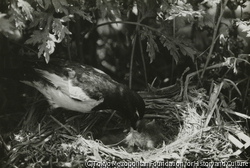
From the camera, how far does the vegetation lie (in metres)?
2.68

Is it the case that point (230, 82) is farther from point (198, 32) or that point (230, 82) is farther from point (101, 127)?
point (101, 127)

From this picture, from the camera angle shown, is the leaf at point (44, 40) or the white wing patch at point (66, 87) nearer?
the leaf at point (44, 40)

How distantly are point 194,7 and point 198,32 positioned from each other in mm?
464

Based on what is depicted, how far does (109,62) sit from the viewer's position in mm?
3562

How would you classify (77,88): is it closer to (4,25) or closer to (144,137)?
(144,137)

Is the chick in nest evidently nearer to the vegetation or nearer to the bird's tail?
the vegetation

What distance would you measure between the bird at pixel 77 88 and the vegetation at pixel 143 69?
16cm

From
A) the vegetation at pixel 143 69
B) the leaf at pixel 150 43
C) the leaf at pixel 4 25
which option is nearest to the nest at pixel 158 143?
the vegetation at pixel 143 69

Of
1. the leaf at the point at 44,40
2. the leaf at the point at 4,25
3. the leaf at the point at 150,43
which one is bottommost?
the leaf at the point at 150,43

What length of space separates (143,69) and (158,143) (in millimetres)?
884

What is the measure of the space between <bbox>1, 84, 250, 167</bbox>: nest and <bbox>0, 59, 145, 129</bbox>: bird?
197mm

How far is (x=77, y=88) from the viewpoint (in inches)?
115

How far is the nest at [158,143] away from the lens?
8.68 feet

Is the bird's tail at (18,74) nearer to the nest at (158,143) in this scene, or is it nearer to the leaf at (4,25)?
the nest at (158,143)
